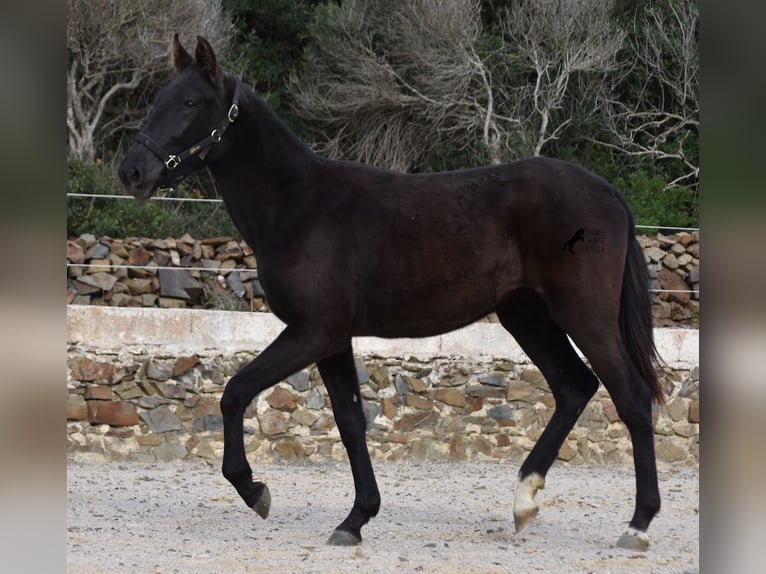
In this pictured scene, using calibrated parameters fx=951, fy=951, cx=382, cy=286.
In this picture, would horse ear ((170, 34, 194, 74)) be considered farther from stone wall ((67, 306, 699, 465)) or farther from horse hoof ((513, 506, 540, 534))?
stone wall ((67, 306, 699, 465))

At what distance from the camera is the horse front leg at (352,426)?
4.07 m

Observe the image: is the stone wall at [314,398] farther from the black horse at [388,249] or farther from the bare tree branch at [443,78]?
the bare tree branch at [443,78]

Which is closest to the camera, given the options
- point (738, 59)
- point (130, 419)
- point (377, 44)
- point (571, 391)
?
point (738, 59)

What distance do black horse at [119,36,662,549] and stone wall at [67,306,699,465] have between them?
2.21 meters

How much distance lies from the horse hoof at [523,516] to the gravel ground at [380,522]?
0.26 feet

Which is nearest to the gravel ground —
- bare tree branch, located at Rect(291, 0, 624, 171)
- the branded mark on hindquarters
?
the branded mark on hindquarters

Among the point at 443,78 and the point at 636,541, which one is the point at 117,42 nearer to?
the point at 443,78

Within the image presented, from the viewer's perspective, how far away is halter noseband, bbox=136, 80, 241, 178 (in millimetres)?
3760

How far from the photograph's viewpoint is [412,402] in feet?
20.9

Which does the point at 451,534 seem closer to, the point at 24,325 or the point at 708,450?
the point at 708,450

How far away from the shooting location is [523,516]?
4.22 m

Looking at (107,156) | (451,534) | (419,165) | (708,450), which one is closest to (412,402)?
(451,534)

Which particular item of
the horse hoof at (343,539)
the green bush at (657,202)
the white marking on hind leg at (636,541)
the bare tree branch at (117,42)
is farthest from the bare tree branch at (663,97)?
the horse hoof at (343,539)

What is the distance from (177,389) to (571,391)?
293 cm
